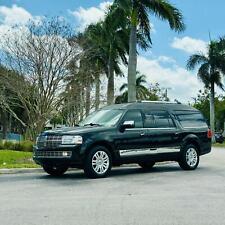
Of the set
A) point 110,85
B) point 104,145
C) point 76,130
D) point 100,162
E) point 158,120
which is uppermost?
point 110,85

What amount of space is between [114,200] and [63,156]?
3.71 meters

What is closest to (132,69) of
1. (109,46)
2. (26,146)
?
(26,146)

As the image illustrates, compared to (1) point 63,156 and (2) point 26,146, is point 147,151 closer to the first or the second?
(1) point 63,156

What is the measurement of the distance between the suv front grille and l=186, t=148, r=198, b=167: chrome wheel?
4.25 m

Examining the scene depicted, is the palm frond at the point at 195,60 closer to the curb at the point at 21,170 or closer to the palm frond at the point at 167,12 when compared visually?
the palm frond at the point at 167,12

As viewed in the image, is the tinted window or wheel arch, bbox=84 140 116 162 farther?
the tinted window

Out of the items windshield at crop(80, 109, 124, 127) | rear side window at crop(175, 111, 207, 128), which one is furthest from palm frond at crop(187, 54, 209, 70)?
windshield at crop(80, 109, 124, 127)

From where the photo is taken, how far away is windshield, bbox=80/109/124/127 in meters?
13.6

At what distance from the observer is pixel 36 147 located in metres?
13.3

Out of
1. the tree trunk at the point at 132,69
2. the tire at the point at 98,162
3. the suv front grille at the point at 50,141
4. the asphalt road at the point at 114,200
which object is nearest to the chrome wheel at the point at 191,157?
the asphalt road at the point at 114,200

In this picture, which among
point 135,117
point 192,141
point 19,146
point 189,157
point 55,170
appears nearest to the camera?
point 55,170

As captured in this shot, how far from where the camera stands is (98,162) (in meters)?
12.8

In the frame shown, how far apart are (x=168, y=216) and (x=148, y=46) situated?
74.2ft

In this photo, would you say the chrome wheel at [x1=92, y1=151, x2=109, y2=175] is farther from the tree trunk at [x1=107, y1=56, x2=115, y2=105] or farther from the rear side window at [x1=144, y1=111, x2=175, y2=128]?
the tree trunk at [x1=107, y1=56, x2=115, y2=105]
